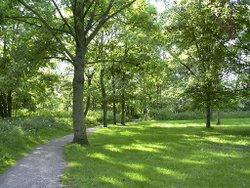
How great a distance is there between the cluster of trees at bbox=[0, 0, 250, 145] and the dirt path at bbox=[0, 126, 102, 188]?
4926 millimetres

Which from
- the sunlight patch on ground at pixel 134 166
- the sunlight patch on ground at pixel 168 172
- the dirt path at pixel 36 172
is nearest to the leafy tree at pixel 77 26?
the dirt path at pixel 36 172

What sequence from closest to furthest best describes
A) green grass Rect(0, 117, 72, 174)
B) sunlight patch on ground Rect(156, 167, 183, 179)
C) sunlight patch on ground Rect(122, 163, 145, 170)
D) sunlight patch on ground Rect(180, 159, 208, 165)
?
1. sunlight patch on ground Rect(156, 167, 183, 179)
2. sunlight patch on ground Rect(122, 163, 145, 170)
3. sunlight patch on ground Rect(180, 159, 208, 165)
4. green grass Rect(0, 117, 72, 174)

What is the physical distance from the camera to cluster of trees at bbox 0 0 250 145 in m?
21.2

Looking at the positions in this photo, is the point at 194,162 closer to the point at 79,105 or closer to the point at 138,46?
the point at 79,105

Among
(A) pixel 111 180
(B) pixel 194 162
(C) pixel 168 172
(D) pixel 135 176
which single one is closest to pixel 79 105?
(B) pixel 194 162

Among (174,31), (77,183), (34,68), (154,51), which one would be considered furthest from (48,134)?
(77,183)

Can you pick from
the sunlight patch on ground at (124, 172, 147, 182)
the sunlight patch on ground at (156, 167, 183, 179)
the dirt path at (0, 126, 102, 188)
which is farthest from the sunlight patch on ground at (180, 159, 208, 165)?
the dirt path at (0, 126, 102, 188)

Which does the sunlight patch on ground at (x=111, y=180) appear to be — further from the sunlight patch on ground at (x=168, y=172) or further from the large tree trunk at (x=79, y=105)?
the large tree trunk at (x=79, y=105)

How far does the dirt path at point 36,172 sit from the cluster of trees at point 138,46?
4.93 m

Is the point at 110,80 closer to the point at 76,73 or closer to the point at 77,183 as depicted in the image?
the point at 76,73

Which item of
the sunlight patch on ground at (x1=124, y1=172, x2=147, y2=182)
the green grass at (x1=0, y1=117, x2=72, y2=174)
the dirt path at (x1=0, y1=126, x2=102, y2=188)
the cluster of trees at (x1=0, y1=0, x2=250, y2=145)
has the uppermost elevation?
the cluster of trees at (x1=0, y1=0, x2=250, y2=145)

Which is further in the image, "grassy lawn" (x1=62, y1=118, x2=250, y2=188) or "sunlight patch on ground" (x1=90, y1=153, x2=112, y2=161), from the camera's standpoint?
"sunlight patch on ground" (x1=90, y1=153, x2=112, y2=161)

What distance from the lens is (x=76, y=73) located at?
21781 mm

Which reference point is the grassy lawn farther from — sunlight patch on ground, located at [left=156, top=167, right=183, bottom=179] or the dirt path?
the dirt path
